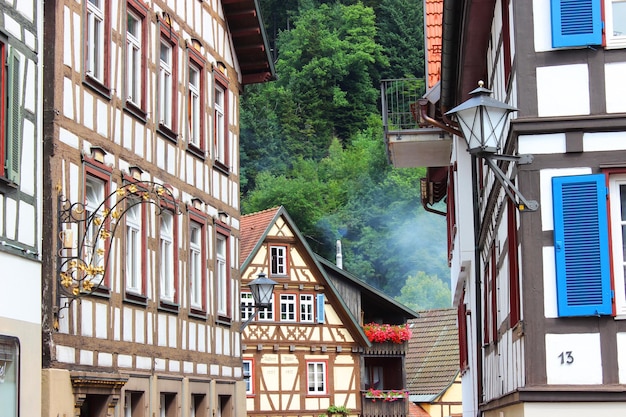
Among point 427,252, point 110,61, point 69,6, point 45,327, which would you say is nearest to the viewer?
point 45,327

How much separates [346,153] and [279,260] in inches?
2133

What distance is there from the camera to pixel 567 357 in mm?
10883

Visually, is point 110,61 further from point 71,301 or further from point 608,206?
point 608,206

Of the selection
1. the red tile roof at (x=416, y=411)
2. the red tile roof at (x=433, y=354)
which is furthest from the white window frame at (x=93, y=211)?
the red tile roof at (x=433, y=354)

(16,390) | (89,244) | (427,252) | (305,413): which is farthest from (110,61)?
(427,252)

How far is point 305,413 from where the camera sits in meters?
41.0

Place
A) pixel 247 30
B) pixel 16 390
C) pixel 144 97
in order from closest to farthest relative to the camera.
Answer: pixel 16 390 → pixel 144 97 → pixel 247 30

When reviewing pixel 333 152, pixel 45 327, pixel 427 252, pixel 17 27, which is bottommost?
pixel 45 327

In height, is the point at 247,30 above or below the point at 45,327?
above

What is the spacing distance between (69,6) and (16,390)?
4.63 meters

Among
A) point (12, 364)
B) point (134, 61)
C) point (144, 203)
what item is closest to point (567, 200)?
point (12, 364)

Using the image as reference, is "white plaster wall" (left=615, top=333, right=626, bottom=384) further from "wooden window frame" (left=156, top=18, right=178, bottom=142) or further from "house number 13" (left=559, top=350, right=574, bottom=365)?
"wooden window frame" (left=156, top=18, right=178, bottom=142)

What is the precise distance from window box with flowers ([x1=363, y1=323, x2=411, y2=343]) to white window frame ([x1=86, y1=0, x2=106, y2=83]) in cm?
2745

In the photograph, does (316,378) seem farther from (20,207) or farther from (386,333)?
(20,207)
